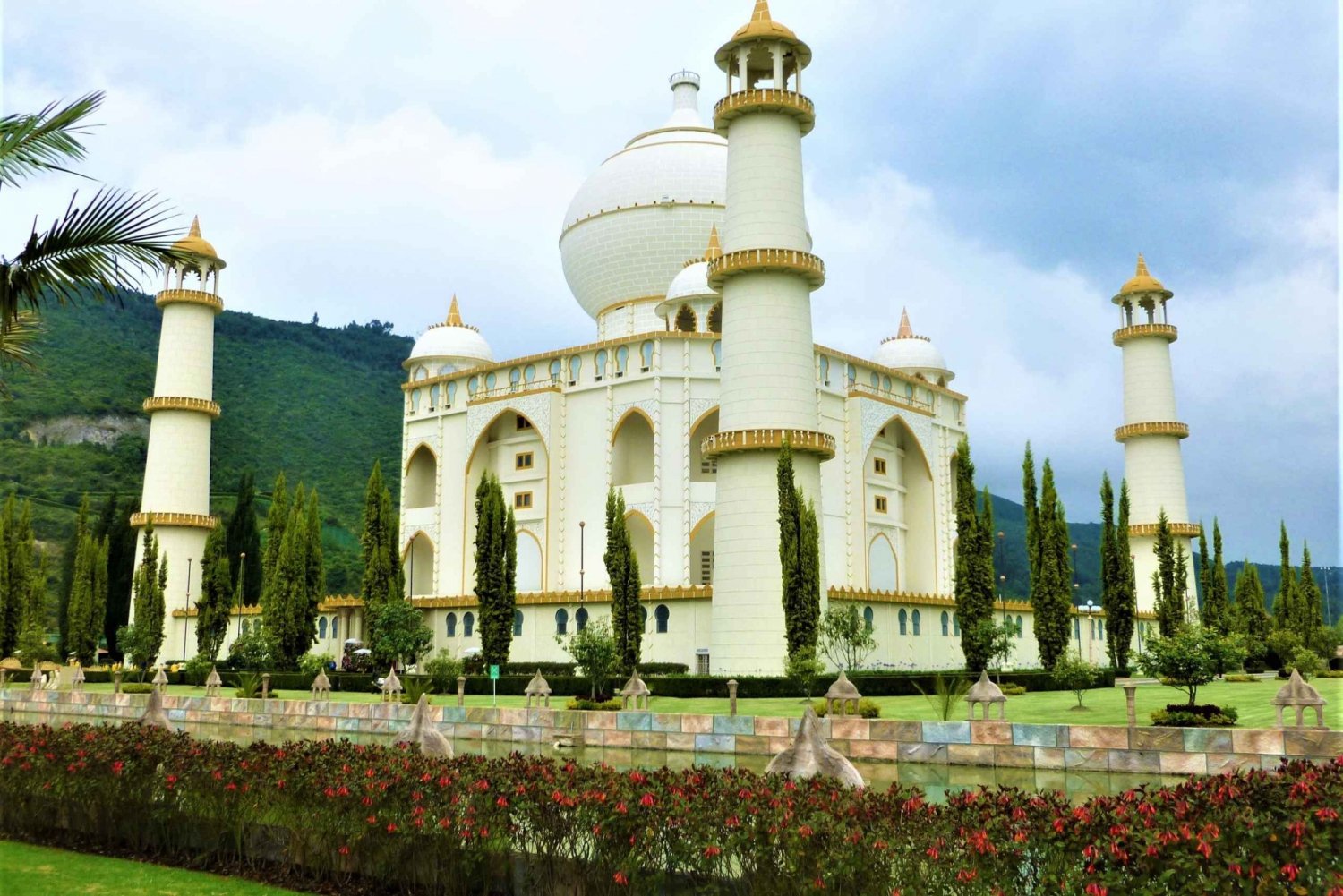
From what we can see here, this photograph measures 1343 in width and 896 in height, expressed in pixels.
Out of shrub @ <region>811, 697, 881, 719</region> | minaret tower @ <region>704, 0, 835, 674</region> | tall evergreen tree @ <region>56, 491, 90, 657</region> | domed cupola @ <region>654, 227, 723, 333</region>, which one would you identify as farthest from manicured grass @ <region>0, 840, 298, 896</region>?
tall evergreen tree @ <region>56, 491, 90, 657</region>

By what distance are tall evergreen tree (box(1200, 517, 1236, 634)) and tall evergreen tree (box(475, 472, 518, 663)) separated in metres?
19.6

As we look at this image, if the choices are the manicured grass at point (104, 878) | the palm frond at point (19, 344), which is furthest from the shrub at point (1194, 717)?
the palm frond at point (19, 344)

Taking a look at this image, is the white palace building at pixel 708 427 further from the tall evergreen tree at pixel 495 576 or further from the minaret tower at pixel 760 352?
the tall evergreen tree at pixel 495 576

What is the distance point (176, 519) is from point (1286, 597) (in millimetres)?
36099

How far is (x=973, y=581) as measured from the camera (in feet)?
86.6

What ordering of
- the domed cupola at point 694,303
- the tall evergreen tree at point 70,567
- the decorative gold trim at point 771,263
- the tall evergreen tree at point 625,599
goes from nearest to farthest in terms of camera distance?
1. the decorative gold trim at point 771,263
2. the tall evergreen tree at point 625,599
3. the domed cupola at point 694,303
4. the tall evergreen tree at point 70,567

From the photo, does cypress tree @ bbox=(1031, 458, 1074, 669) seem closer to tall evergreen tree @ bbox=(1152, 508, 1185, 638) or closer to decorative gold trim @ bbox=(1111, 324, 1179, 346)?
tall evergreen tree @ bbox=(1152, 508, 1185, 638)

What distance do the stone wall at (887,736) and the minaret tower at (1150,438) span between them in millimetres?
25595

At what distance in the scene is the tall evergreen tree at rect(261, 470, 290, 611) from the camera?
33.3 m

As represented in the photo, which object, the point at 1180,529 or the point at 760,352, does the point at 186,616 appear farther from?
the point at 1180,529

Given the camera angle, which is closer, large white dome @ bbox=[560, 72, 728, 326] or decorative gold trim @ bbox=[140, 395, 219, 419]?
large white dome @ bbox=[560, 72, 728, 326]

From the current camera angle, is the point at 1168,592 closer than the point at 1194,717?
No

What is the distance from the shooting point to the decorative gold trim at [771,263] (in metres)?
25.2

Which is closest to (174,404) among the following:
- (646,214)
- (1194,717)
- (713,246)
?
(646,214)
